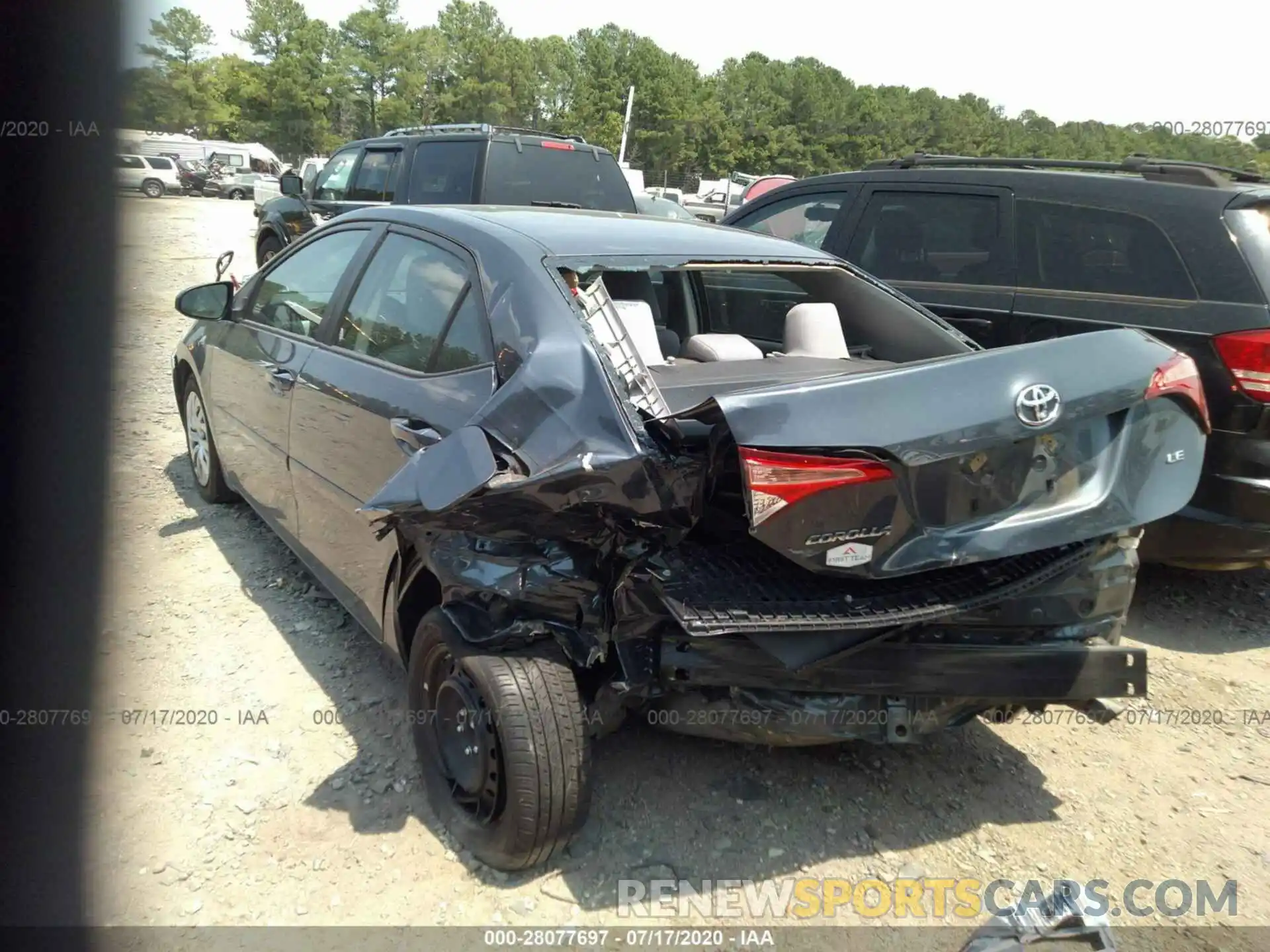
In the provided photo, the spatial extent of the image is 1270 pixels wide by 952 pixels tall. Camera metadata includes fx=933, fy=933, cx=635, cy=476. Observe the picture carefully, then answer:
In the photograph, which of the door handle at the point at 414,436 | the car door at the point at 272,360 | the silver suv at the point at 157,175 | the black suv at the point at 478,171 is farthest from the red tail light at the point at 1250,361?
the silver suv at the point at 157,175

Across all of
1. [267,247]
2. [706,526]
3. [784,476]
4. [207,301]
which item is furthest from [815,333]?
[267,247]

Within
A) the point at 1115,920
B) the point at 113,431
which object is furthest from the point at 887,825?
the point at 113,431

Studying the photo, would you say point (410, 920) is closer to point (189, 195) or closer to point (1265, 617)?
point (1265, 617)

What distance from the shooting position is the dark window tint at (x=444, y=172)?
875cm

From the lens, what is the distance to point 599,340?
2527 millimetres

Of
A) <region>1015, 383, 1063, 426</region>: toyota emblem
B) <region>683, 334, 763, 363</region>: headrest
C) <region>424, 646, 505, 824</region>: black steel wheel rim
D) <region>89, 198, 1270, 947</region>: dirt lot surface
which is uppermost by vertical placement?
<region>1015, 383, 1063, 426</region>: toyota emblem

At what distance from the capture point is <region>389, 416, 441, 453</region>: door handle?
2.58 meters

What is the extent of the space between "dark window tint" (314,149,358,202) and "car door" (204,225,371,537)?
6481mm

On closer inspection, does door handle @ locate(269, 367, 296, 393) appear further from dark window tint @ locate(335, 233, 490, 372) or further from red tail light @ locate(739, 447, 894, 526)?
red tail light @ locate(739, 447, 894, 526)

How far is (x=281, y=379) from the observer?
12.3 ft

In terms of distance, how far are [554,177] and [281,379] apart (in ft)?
19.5

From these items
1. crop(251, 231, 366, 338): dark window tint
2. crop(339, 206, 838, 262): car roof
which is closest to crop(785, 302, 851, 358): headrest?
A: crop(339, 206, 838, 262): car roof

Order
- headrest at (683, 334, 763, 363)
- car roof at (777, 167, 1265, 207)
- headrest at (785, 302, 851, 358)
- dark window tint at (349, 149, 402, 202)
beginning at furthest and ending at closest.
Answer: dark window tint at (349, 149, 402, 202) → car roof at (777, 167, 1265, 207) → headrest at (785, 302, 851, 358) → headrest at (683, 334, 763, 363)

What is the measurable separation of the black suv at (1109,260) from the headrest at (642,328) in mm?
1237
